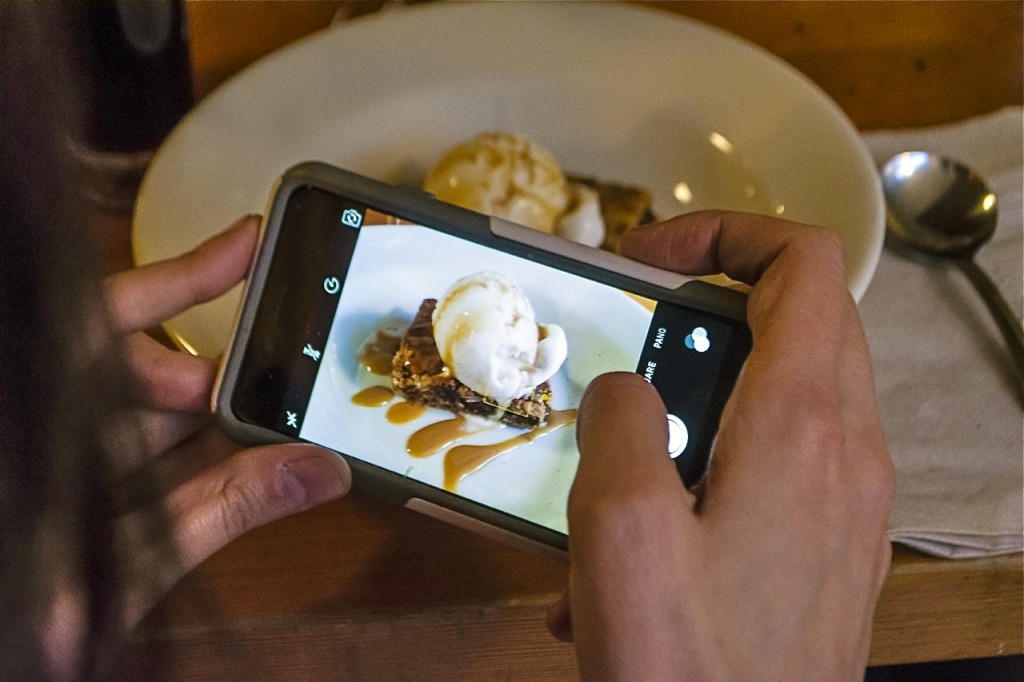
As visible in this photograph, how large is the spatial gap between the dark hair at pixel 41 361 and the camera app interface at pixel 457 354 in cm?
14

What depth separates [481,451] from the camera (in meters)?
0.28

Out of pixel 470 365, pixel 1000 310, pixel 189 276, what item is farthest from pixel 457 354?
pixel 1000 310

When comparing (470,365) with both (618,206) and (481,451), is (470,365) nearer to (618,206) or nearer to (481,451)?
(481,451)

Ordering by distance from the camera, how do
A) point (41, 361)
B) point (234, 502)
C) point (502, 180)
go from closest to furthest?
point (41, 361)
point (234, 502)
point (502, 180)

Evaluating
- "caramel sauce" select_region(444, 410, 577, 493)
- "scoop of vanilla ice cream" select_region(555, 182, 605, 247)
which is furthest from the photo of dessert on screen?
"scoop of vanilla ice cream" select_region(555, 182, 605, 247)

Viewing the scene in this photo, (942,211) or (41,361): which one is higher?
(942,211)

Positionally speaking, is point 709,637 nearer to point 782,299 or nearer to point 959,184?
point 782,299

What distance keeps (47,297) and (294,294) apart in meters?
0.16

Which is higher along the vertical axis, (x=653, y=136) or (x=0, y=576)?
(x=653, y=136)

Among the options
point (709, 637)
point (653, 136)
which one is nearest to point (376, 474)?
point (709, 637)

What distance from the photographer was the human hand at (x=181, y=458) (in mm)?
160

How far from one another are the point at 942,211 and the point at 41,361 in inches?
14.8

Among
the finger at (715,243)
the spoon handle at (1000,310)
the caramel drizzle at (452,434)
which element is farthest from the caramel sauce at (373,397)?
the spoon handle at (1000,310)

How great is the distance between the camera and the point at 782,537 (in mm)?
210
